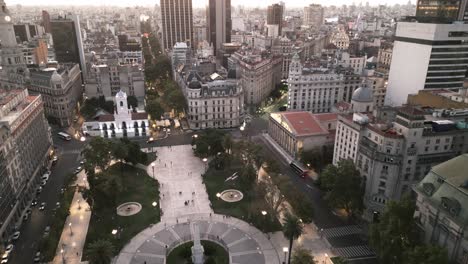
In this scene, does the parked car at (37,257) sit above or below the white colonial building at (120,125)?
below

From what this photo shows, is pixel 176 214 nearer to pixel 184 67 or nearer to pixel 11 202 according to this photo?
pixel 11 202

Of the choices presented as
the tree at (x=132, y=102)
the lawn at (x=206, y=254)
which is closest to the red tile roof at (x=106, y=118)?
the tree at (x=132, y=102)

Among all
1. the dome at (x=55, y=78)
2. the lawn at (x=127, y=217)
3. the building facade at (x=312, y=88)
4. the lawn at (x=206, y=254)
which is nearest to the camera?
the lawn at (x=206, y=254)

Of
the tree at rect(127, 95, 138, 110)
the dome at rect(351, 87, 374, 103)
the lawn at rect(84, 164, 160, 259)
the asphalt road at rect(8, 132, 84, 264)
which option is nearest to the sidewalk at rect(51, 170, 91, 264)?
the lawn at rect(84, 164, 160, 259)

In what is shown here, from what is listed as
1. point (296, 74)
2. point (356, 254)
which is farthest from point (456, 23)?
point (356, 254)

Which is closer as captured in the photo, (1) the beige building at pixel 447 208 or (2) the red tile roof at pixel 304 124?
(1) the beige building at pixel 447 208

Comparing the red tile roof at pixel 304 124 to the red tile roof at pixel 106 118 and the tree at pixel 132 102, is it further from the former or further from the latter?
the tree at pixel 132 102
